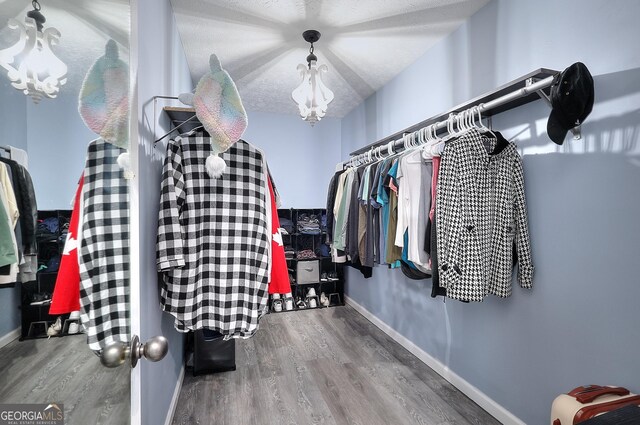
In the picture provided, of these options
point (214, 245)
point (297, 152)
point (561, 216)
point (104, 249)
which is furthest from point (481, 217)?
point (297, 152)

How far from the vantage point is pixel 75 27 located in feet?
1.62

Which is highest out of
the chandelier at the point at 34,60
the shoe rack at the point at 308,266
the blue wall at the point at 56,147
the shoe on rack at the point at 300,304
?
the chandelier at the point at 34,60

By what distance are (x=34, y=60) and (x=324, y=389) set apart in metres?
2.30

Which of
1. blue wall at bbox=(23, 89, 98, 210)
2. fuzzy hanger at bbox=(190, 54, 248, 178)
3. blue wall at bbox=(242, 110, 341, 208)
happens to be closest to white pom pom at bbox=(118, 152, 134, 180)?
blue wall at bbox=(23, 89, 98, 210)

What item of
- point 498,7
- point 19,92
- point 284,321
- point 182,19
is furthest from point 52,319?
point 284,321

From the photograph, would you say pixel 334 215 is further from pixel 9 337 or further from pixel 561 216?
pixel 9 337

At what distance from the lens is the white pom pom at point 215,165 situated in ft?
4.74

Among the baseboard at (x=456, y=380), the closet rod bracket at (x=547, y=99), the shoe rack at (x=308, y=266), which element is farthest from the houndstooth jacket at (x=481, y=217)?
the shoe rack at (x=308, y=266)

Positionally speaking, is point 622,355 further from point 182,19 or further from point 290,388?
point 182,19

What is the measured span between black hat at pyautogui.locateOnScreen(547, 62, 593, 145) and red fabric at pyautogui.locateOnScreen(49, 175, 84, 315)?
65.1 inches

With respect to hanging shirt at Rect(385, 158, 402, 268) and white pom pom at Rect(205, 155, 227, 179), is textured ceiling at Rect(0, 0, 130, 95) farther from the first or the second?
hanging shirt at Rect(385, 158, 402, 268)

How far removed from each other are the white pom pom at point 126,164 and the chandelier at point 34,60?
0.25m

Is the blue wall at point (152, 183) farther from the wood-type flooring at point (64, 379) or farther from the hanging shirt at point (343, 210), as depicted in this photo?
the hanging shirt at point (343, 210)

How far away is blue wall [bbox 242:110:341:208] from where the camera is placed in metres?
4.16
